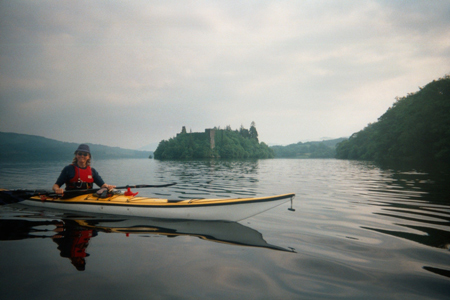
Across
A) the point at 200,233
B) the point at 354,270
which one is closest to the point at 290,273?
the point at 354,270

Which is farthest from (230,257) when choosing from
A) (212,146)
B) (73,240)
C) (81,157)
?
(212,146)

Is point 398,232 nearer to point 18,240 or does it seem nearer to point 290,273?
point 290,273

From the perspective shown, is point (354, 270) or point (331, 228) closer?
point (354, 270)

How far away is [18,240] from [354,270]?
6647 millimetres

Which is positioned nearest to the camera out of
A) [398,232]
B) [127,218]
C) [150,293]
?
[150,293]

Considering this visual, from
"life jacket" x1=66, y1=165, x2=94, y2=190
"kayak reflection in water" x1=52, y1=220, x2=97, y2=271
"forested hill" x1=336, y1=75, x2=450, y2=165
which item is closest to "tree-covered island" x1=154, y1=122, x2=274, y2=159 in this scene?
"forested hill" x1=336, y1=75, x2=450, y2=165

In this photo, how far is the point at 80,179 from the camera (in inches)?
297

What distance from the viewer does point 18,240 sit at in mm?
5320

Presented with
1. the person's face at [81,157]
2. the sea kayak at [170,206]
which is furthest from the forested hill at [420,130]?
the person's face at [81,157]

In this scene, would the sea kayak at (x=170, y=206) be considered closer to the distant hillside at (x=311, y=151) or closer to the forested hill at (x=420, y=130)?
the forested hill at (x=420, y=130)

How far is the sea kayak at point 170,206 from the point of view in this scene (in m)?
5.88

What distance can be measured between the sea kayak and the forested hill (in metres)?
37.4

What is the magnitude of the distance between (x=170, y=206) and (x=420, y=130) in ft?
155

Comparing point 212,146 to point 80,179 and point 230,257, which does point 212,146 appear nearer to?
point 80,179
